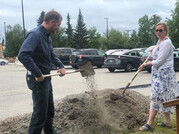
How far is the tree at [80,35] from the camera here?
73.2m

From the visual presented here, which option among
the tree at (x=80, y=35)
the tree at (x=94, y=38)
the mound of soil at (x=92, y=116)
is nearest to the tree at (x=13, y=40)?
the tree at (x=80, y=35)

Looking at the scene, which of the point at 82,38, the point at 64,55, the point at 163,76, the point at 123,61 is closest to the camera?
the point at 163,76

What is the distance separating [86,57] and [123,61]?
4.80m

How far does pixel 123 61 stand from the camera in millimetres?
17172

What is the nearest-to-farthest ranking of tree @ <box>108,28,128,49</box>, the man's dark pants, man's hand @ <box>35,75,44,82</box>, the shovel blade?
man's hand @ <box>35,75,44,82</box>
the man's dark pants
the shovel blade
tree @ <box>108,28,128,49</box>

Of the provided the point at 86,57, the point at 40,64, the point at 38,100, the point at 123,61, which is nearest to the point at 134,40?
the point at 86,57

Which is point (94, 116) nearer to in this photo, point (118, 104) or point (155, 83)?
point (118, 104)

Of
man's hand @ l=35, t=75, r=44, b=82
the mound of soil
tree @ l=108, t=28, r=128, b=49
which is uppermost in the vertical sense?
tree @ l=108, t=28, r=128, b=49

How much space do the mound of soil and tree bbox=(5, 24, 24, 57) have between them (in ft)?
234

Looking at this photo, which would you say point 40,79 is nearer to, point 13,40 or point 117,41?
point 117,41

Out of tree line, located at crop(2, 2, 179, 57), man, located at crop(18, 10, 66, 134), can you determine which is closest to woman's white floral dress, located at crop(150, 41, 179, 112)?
man, located at crop(18, 10, 66, 134)

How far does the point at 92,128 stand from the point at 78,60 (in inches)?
650

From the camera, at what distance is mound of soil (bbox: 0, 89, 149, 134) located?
4.28m

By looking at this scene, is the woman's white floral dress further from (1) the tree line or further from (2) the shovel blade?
(1) the tree line
